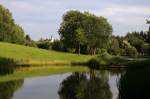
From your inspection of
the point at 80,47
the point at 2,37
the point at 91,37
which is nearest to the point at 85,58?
the point at 91,37

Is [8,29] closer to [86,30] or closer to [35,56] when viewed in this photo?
[86,30]

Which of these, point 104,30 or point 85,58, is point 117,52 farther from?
point 85,58

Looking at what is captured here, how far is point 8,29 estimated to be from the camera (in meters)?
117

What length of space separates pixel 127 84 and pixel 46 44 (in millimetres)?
112031

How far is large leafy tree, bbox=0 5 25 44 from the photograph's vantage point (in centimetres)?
11666

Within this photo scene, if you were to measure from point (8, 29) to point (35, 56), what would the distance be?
23.0m

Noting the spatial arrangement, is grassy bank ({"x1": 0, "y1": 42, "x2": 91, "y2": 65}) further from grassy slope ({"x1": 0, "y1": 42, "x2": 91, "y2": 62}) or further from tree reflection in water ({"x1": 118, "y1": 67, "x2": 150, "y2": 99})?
tree reflection in water ({"x1": 118, "y1": 67, "x2": 150, "y2": 99})

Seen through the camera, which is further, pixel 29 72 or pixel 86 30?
pixel 86 30

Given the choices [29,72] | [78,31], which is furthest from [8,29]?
[29,72]

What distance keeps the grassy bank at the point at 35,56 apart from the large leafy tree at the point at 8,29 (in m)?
13.3

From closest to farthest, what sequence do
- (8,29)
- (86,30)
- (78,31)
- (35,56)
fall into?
(35,56) < (78,31) < (86,30) < (8,29)

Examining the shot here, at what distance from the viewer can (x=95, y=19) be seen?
116000mm

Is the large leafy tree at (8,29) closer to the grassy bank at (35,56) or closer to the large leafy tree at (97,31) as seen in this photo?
the grassy bank at (35,56)

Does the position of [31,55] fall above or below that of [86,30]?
below
